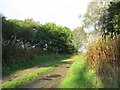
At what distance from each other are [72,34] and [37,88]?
44387mm

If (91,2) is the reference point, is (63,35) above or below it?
below

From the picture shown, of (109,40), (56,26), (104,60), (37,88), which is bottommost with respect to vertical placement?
(37,88)

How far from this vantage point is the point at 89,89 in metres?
10.8

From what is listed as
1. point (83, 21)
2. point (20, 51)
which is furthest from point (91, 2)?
point (20, 51)

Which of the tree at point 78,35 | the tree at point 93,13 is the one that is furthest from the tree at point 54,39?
the tree at point 93,13

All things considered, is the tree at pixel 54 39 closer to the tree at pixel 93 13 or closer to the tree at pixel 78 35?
the tree at pixel 78 35

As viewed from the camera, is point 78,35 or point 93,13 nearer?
point 93,13

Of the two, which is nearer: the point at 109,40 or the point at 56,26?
the point at 109,40

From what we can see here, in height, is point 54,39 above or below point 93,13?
below

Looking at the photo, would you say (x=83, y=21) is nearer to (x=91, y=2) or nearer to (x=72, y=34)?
(x=91, y=2)

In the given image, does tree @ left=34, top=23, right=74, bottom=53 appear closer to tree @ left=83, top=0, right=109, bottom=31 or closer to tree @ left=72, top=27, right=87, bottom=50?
tree @ left=72, top=27, right=87, bottom=50

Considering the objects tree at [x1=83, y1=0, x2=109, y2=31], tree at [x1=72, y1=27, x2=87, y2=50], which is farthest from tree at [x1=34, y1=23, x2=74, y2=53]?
tree at [x1=83, y1=0, x2=109, y2=31]

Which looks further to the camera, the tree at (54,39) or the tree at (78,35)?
the tree at (78,35)

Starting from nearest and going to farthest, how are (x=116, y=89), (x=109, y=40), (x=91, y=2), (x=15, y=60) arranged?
(x=116, y=89), (x=109, y=40), (x=15, y=60), (x=91, y=2)
